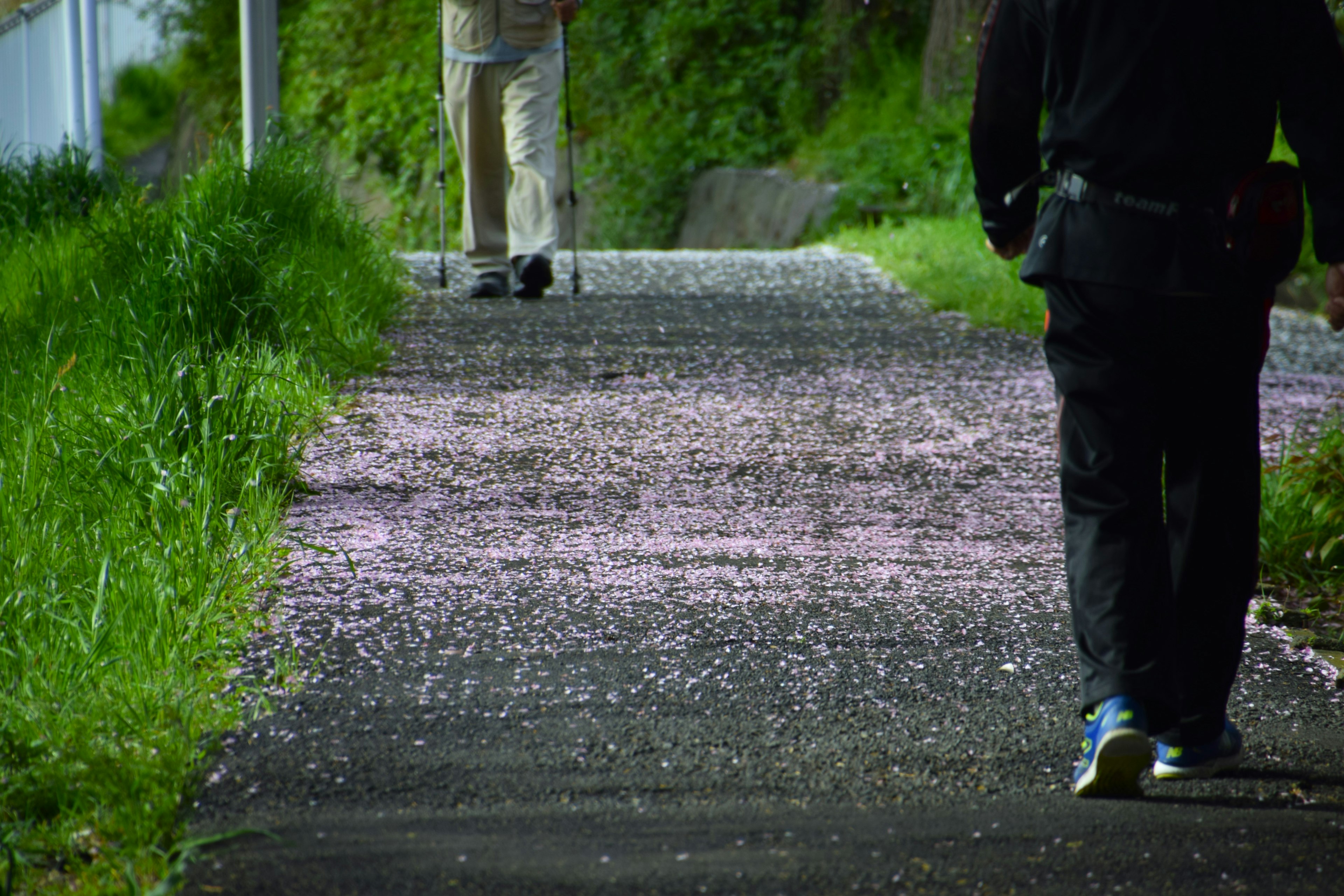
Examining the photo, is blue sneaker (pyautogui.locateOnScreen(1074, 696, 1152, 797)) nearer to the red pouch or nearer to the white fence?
the red pouch

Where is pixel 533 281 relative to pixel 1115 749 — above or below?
above

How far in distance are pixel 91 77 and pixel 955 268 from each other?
6043mm

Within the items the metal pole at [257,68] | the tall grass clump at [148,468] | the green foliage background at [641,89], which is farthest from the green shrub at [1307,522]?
the green foliage background at [641,89]

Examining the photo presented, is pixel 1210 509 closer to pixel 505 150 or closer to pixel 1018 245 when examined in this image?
pixel 1018 245

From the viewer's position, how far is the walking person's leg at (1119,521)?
2.39 metres

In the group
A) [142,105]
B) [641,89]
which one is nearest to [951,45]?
[641,89]

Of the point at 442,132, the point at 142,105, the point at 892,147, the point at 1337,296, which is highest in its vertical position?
the point at 142,105

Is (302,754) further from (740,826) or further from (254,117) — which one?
(254,117)

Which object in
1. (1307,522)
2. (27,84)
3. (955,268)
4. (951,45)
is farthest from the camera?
(951,45)


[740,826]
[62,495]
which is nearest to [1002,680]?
[740,826]

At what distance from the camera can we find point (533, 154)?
7172 millimetres

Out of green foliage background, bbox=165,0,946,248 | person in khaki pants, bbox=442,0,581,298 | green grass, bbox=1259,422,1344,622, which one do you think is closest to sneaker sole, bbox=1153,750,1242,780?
green grass, bbox=1259,422,1344,622

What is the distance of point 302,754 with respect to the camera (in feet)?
8.21

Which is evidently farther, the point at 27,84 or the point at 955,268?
the point at 27,84
